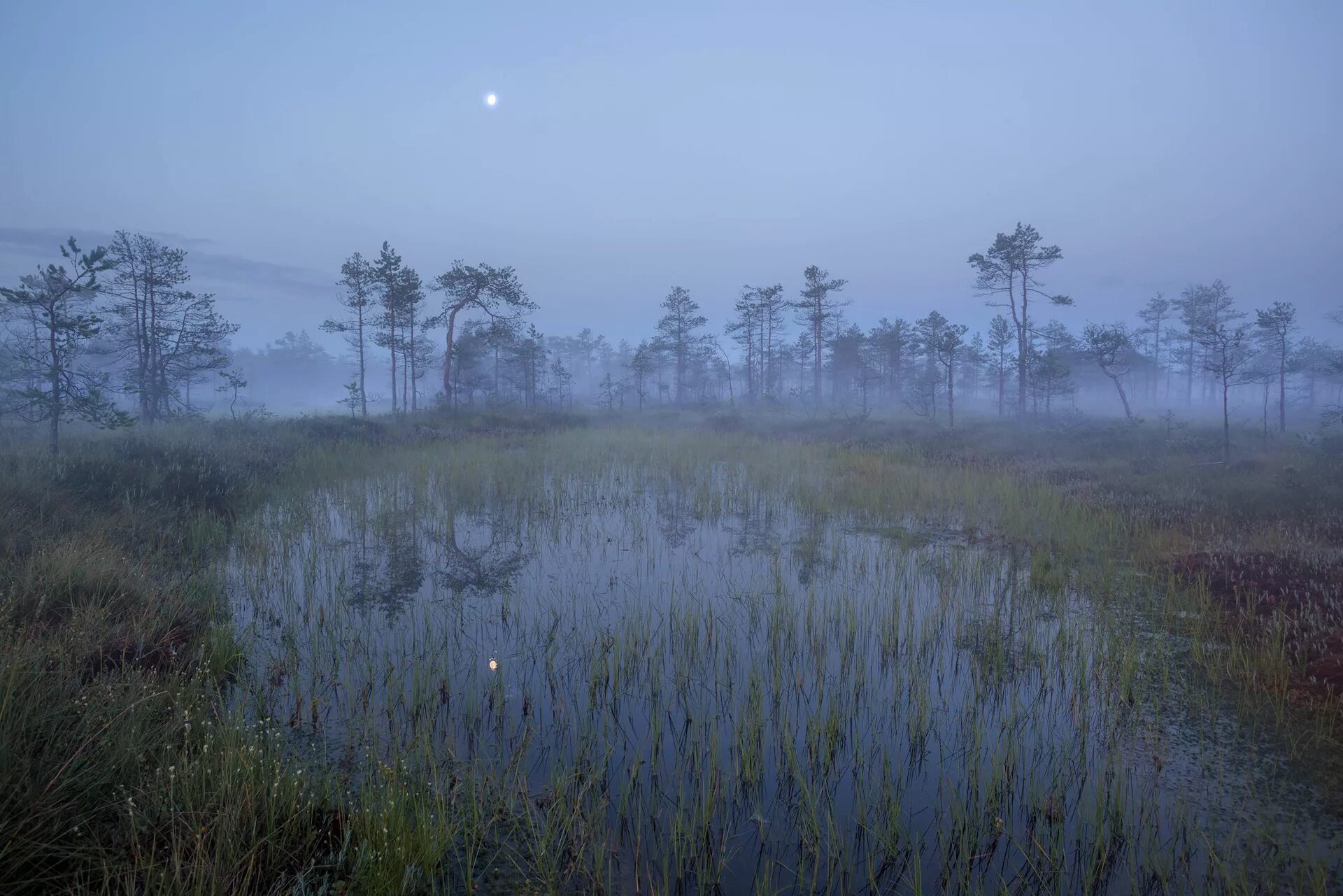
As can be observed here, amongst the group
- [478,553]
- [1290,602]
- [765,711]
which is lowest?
[765,711]

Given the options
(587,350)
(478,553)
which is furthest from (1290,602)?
(587,350)

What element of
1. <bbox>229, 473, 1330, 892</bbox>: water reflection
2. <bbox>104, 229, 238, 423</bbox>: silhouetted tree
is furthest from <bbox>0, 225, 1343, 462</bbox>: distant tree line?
<bbox>229, 473, 1330, 892</bbox>: water reflection

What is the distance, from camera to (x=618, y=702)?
16.4ft

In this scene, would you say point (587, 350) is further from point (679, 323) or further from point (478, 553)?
point (478, 553)

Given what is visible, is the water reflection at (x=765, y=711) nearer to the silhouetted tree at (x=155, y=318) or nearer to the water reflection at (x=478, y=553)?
the water reflection at (x=478, y=553)

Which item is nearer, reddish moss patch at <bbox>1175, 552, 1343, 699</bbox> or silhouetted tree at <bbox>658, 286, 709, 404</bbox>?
reddish moss patch at <bbox>1175, 552, 1343, 699</bbox>

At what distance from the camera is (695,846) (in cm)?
337

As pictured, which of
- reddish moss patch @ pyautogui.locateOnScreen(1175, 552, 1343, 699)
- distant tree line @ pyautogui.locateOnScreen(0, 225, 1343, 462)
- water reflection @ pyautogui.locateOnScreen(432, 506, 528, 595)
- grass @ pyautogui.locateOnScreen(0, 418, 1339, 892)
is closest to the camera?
grass @ pyautogui.locateOnScreen(0, 418, 1339, 892)

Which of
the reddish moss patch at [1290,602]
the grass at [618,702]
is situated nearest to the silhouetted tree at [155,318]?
the grass at [618,702]

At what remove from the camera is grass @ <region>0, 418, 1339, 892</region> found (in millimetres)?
3006

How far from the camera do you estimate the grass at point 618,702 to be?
3006 millimetres

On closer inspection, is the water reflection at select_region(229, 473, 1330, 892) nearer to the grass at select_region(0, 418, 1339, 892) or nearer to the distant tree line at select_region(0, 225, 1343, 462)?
the grass at select_region(0, 418, 1339, 892)

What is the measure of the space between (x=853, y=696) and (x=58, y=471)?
43.5 ft

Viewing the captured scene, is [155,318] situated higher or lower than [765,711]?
higher
